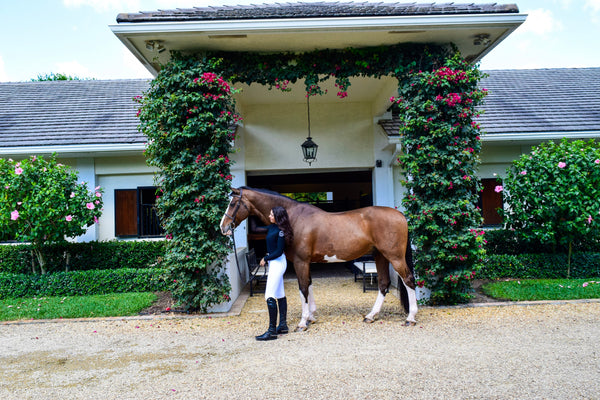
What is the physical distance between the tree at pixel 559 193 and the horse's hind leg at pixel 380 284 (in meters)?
3.93

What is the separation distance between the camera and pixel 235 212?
6.00 metres

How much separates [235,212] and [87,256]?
534 centimetres

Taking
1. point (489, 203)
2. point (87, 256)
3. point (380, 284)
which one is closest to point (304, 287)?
point (380, 284)

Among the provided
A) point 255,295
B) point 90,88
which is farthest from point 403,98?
point 90,88

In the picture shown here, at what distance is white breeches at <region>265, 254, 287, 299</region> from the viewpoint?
543cm

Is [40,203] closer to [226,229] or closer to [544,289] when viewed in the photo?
[226,229]

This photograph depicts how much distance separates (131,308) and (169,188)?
2.16 meters

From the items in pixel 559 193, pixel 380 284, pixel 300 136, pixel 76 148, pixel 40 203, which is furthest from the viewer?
pixel 300 136

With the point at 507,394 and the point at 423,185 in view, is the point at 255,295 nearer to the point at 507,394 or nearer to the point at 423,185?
the point at 423,185

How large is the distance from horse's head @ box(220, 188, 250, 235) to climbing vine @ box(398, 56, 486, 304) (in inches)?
110

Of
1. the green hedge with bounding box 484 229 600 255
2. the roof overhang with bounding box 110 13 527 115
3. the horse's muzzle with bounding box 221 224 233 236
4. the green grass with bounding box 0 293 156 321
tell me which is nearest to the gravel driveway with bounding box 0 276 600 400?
the green grass with bounding box 0 293 156 321

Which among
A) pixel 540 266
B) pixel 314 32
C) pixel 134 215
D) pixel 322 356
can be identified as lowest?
pixel 322 356

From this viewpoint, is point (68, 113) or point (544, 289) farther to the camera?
point (68, 113)

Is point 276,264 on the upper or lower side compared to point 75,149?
lower
